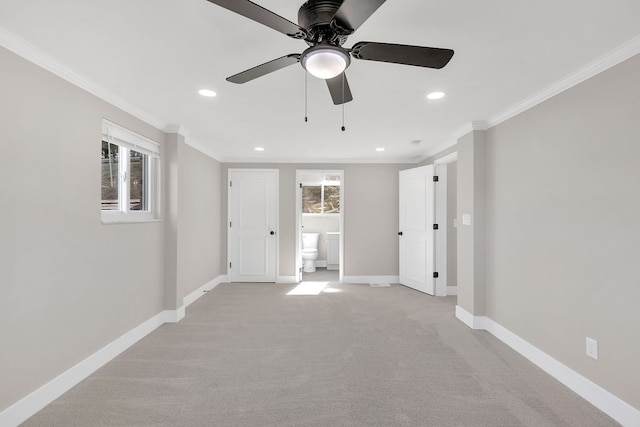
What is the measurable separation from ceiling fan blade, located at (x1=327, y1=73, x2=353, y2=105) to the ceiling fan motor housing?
0.29m

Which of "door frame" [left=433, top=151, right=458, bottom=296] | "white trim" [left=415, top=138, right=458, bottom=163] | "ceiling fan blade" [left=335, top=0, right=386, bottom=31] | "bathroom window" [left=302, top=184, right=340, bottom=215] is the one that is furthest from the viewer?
"bathroom window" [left=302, top=184, right=340, bottom=215]

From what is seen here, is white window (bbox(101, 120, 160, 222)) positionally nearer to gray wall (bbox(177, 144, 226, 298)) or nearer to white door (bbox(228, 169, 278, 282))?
gray wall (bbox(177, 144, 226, 298))

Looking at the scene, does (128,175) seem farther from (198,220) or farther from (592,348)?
(592,348)

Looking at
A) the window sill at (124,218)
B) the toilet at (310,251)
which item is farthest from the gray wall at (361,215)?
the window sill at (124,218)

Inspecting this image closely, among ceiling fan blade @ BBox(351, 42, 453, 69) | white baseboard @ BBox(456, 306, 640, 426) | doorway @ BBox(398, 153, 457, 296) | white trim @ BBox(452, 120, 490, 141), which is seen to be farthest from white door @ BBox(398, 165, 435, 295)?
ceiling fan blade @ BBox(351, 42, 453, 69)

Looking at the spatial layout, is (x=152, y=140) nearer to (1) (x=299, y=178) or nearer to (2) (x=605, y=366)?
(1) (x=299, y=178)

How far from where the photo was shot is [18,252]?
1.90 meters

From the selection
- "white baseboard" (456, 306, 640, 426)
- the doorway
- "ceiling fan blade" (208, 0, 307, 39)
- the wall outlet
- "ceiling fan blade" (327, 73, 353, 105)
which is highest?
"ceiling fan blade" (208, 0, 307, 39)

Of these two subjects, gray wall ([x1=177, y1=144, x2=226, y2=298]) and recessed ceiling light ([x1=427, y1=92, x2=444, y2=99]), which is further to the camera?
gray wall ([x1=177, y1=144, x2=226, y2=298])

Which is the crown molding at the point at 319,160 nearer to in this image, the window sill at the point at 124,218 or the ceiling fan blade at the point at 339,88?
the window sill at the point at 124,218

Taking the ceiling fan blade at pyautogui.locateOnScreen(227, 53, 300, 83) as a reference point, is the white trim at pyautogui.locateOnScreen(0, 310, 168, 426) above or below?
below

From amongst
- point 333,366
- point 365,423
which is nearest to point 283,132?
point 333,366

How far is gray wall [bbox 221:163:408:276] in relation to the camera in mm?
5676

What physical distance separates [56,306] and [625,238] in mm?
3747
